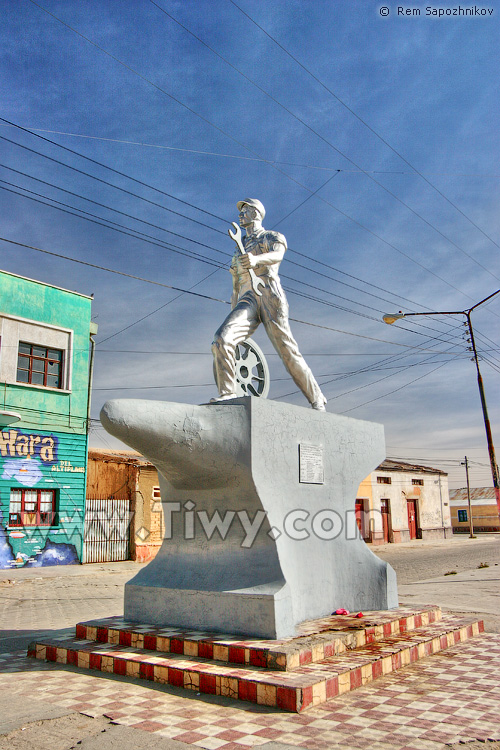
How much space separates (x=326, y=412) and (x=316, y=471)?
2.14ft

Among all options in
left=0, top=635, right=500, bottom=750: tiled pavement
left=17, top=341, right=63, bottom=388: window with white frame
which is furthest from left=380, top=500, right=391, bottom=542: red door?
left=0, top=635, right=500, bottom=750: tiled pavement

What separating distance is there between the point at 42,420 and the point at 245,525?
13.0 metres

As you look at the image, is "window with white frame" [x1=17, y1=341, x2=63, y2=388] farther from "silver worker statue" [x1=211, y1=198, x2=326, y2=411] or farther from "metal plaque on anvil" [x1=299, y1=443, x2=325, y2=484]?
"metal plaque on anvil" [x1=299, y1=443, x2=325, y2=484]

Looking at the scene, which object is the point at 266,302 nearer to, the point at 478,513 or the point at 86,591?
the point at 86,591

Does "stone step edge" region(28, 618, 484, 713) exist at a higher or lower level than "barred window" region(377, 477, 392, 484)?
lower

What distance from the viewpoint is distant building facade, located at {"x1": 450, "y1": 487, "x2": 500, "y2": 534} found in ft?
166

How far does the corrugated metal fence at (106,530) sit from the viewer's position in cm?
1788

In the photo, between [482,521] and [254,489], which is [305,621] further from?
[482,521]

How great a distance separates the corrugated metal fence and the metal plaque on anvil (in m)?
13.4

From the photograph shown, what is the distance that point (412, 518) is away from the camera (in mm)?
32938

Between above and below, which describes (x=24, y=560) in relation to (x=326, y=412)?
below

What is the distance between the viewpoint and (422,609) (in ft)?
20.1

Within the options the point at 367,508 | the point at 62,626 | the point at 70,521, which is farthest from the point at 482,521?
the point at 62,626

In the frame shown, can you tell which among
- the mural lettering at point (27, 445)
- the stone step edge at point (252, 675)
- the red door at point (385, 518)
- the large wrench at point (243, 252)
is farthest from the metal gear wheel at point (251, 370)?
the red door at point (385, 518)
